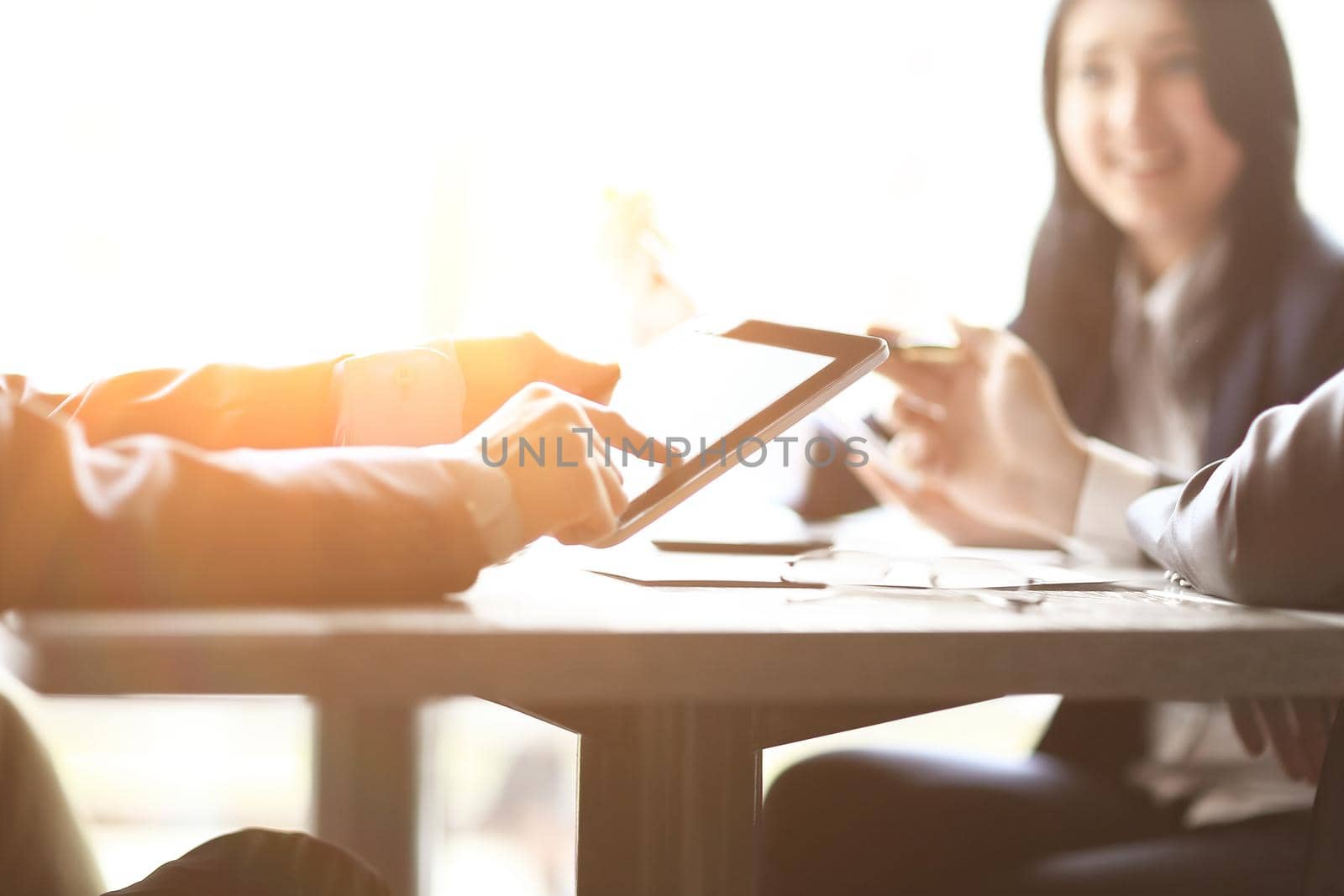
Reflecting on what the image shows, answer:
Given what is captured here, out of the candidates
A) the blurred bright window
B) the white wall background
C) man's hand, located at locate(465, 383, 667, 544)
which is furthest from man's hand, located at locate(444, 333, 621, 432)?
the white wall background

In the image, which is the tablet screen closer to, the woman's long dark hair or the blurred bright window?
the woman's long dark hair

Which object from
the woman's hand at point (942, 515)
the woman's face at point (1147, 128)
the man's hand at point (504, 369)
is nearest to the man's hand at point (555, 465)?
the man's hand at point (504, 369)

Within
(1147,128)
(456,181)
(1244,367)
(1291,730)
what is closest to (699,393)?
(1291,730)

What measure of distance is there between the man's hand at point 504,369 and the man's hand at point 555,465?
17cm

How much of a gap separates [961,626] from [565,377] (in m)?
0.38

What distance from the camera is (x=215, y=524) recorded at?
1.33 ft

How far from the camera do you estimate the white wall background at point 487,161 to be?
7.37ft

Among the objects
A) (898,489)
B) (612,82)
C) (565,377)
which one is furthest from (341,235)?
(565,377)

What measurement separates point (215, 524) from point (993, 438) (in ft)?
2.98

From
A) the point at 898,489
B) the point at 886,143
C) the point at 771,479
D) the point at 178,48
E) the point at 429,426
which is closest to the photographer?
the point at 429,426

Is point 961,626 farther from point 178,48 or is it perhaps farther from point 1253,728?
point 178,48

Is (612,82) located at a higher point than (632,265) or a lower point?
higher

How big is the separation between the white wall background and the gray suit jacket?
1936mm

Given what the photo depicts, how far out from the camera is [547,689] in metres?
0.39
